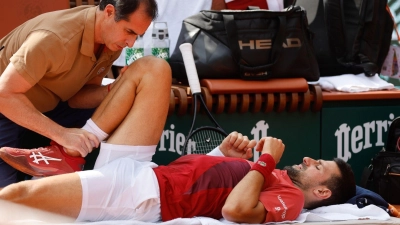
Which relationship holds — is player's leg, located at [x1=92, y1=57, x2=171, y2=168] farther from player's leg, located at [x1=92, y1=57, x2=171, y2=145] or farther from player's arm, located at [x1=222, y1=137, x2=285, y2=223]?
player's arm, located at [x1=222, y1=137, x2=285, y2=223]

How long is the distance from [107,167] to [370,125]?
2.14 m

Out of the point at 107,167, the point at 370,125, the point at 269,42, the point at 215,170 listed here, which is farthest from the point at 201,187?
the point at 370,125

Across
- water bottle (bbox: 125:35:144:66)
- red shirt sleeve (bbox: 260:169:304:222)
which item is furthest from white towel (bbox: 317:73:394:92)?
red shirt sleeve (bbox: 260:169:304:222)

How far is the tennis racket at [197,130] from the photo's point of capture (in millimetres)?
4473

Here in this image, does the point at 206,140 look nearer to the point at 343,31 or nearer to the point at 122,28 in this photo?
the point at 122,28

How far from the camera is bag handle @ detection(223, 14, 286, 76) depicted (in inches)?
196

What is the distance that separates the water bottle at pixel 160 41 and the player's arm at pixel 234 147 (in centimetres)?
110

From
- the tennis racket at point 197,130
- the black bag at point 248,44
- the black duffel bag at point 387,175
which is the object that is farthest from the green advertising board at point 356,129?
the tennis racket at point 197,130

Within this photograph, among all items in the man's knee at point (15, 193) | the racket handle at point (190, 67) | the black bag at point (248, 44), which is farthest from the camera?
the black bag at point (248, 44)

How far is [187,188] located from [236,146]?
19.2 inches

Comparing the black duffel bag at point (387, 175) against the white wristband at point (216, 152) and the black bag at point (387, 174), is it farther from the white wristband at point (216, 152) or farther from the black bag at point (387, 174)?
the white wristband at point (216, 152)

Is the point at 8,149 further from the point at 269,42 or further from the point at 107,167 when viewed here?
the point at 269,42

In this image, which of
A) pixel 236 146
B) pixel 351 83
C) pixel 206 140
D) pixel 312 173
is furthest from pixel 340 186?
pixel 351 83

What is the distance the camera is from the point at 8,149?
3.88 metres
